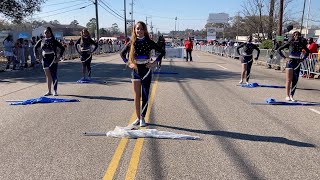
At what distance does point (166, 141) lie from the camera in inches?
239

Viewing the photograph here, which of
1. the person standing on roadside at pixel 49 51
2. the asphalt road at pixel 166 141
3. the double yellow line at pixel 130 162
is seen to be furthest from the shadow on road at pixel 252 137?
the person standing on roadside at pixel 49 51

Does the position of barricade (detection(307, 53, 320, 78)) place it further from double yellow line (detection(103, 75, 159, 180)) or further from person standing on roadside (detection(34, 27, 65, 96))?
double yellow line (detection(103, 75, 159, 180))

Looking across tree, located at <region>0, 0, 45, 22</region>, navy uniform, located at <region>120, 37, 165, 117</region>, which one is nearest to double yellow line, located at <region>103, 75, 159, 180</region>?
navy uniform, located at <region>120, 37, 165, 117</region>

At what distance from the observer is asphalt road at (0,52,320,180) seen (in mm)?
4770

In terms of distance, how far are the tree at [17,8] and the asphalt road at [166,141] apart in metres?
20.6

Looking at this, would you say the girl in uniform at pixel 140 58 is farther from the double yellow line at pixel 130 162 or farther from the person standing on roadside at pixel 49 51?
the person standing on roadside at pixel 49 51

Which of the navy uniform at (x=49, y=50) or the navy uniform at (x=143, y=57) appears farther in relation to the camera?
the navy uniform at (x=49, y=50)

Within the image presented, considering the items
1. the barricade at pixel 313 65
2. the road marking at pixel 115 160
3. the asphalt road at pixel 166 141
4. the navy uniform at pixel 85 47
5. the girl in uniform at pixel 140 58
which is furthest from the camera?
the barricade at pixel 313 65

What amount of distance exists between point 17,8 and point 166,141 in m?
27.5

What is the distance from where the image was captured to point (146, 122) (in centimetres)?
745

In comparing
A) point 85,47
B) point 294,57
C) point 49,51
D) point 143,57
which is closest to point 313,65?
point 294,57

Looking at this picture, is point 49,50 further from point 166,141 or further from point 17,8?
Result: point 17,8

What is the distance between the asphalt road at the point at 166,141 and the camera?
4770 millimetres

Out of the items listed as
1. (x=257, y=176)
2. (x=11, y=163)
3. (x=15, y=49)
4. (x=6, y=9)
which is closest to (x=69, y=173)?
(x=11, y=163)
